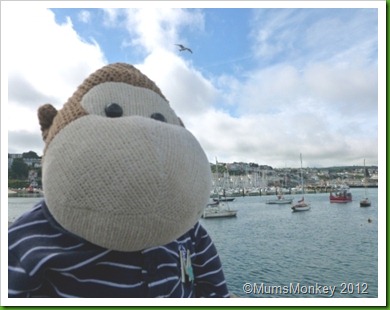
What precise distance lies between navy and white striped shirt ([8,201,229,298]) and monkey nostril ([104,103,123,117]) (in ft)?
1.19

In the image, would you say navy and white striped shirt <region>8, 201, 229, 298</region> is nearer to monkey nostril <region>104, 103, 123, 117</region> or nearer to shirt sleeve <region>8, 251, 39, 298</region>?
→ shirt sleeve <region>8, 251, 39, 298</region>

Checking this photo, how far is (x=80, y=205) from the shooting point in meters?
0.96

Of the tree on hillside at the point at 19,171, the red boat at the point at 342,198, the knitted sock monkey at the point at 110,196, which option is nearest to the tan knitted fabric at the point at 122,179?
the knitted sock monkey at the point at 110,196

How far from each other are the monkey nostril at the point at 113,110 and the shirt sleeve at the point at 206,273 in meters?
0.57

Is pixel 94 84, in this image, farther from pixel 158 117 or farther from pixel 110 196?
pixel 110 196

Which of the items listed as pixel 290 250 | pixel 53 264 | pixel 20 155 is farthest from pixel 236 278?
pixel 53 264

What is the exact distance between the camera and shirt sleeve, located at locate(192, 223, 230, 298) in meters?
1.43

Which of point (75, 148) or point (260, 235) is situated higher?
point (75, 148)

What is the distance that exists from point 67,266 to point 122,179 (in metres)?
0.35

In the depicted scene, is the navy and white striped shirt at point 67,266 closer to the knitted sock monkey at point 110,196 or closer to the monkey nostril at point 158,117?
the knitted sock monkey at point 110,196

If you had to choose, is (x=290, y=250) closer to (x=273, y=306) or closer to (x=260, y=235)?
(x=260, y=235)

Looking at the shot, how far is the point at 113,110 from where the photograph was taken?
1.09m

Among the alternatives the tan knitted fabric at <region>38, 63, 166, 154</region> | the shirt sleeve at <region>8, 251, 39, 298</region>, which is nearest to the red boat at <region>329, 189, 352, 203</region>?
the tan knitted fabric at <region>38, 63, 166, 154</region>

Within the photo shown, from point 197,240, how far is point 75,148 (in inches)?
Answer: 26.5
